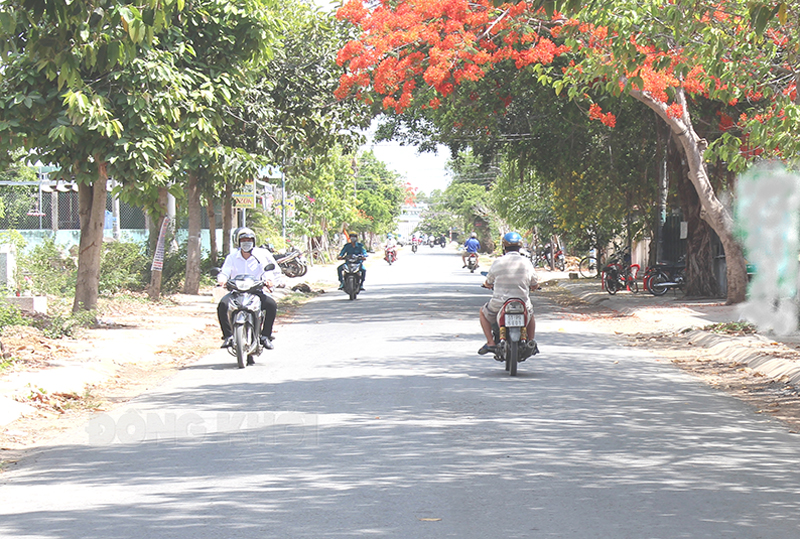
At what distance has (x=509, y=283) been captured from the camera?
12.4 meters

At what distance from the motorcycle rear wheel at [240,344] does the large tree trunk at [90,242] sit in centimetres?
548

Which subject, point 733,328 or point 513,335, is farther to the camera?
point 733,328

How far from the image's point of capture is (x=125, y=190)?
15.4 meters

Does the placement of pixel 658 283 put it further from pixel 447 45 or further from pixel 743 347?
pixel 743 347

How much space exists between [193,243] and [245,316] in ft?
43.0

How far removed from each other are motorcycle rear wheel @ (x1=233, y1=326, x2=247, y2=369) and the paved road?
30 centimetres

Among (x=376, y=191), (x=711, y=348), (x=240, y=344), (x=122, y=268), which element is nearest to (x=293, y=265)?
(x=122, y=268)

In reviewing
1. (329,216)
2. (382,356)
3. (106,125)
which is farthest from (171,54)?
(329,216)

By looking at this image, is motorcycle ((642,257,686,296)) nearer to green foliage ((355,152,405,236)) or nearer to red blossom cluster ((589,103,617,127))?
red blossom cluster ((589,103,617,127))

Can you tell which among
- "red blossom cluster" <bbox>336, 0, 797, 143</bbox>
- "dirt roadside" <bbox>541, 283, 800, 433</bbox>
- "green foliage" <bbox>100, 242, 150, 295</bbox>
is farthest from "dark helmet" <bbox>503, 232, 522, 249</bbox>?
"green foliage" <bbox>100, 242, 150, 295</bbox>

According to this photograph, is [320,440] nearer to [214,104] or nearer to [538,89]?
[214,104]

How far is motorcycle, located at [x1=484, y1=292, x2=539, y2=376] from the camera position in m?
11.9

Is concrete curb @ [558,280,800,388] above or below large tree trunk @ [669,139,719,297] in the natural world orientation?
below

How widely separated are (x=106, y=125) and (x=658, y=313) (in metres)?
12.2
